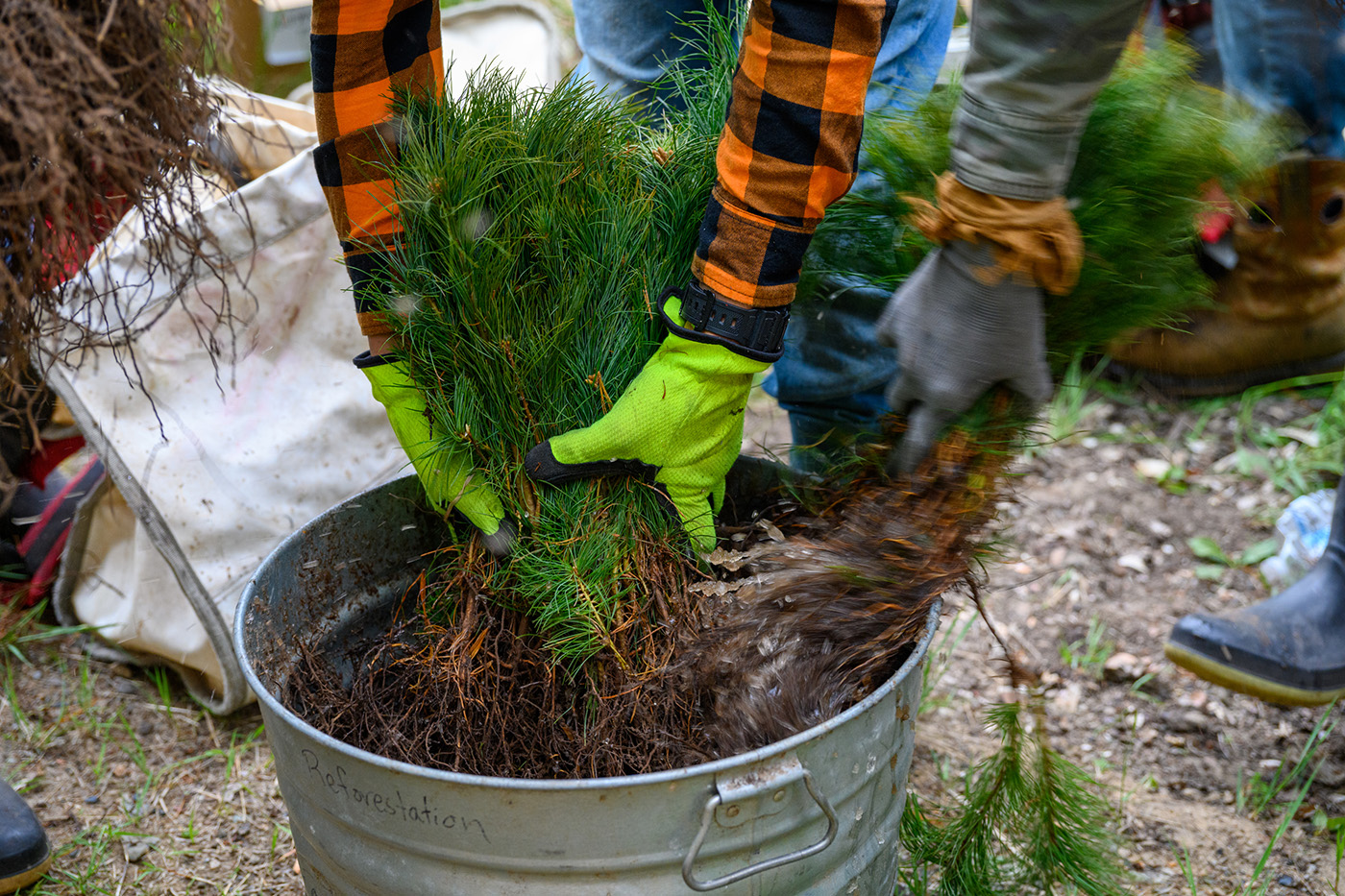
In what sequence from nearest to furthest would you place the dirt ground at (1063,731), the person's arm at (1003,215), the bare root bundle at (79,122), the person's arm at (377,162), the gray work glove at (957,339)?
the bare root bundle at (79,122) → the person's arm at (1003,215) → the gray work glove at (957,339) → the person's arm at (377,162) → the dirt ground at (1063,731)

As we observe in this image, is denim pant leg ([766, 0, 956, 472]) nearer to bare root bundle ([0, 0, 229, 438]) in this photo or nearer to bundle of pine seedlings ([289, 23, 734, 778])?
bundle of pine seedlings ([289, 23, 734, 778])

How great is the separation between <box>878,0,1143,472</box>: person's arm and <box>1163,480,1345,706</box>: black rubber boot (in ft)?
3.01

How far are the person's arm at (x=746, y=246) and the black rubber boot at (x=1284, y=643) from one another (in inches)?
42.1

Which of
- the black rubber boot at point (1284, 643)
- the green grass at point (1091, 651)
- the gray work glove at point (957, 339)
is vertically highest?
the gray work glove at point (957, 339)

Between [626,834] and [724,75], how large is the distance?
1004 millimetres

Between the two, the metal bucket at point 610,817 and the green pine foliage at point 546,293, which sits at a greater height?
the green pine foliage at point 546,293

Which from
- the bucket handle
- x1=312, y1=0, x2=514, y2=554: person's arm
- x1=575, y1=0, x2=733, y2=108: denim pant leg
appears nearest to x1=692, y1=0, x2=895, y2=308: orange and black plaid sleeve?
x1=312, y1=0, x2=514, y2=554: person's arm

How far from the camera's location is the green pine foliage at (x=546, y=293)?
1.30 metres

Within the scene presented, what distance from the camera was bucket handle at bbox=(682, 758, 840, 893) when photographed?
106 centimetres

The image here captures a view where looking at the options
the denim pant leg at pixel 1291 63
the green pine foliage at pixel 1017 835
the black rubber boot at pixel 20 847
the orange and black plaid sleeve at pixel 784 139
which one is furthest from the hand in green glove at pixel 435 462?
the denim pant leg at pixel 1291 63

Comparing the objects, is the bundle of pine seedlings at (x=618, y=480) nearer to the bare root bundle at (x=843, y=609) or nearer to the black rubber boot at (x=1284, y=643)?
the bare root bundle at (x=843, y=609)

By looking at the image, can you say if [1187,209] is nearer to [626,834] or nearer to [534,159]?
[534,159]

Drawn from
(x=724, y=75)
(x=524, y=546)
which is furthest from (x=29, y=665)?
(x=724, y=75)

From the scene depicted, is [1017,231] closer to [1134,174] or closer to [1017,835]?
[1134,174]
